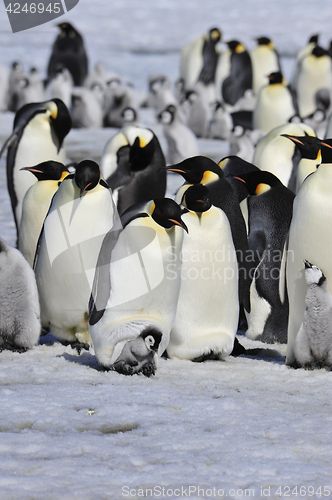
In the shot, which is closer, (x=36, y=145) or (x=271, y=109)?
(x=36, y=145)

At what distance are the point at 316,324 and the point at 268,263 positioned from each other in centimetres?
96

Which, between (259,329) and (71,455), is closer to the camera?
(71,455)

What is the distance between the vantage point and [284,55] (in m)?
27.1

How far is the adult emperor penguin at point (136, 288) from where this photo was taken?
10.0 feet

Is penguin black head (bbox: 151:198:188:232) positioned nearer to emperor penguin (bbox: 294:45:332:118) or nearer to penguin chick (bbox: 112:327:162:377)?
penguin chick (bbox: 112:327:162:377)

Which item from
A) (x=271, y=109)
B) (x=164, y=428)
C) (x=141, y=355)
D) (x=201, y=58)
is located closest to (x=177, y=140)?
(x=271, y=109)

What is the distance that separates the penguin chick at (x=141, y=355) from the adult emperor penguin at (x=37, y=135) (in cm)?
298

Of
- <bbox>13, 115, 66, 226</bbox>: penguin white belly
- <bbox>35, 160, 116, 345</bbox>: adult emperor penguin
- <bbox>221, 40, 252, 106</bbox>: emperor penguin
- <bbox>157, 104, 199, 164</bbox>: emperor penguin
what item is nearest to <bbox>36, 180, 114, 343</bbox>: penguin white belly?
<bbox>35, 160, 116, 345</bbox>: adult emperor penguin

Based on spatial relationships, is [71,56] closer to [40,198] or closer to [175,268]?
[40,198]

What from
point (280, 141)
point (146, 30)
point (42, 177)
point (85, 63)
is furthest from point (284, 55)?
point (42, 177)

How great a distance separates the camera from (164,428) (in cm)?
251

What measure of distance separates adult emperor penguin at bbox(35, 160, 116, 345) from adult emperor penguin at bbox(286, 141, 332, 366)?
979 millimetres

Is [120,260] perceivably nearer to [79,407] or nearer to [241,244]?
[79,407]

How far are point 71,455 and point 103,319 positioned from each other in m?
0.93
